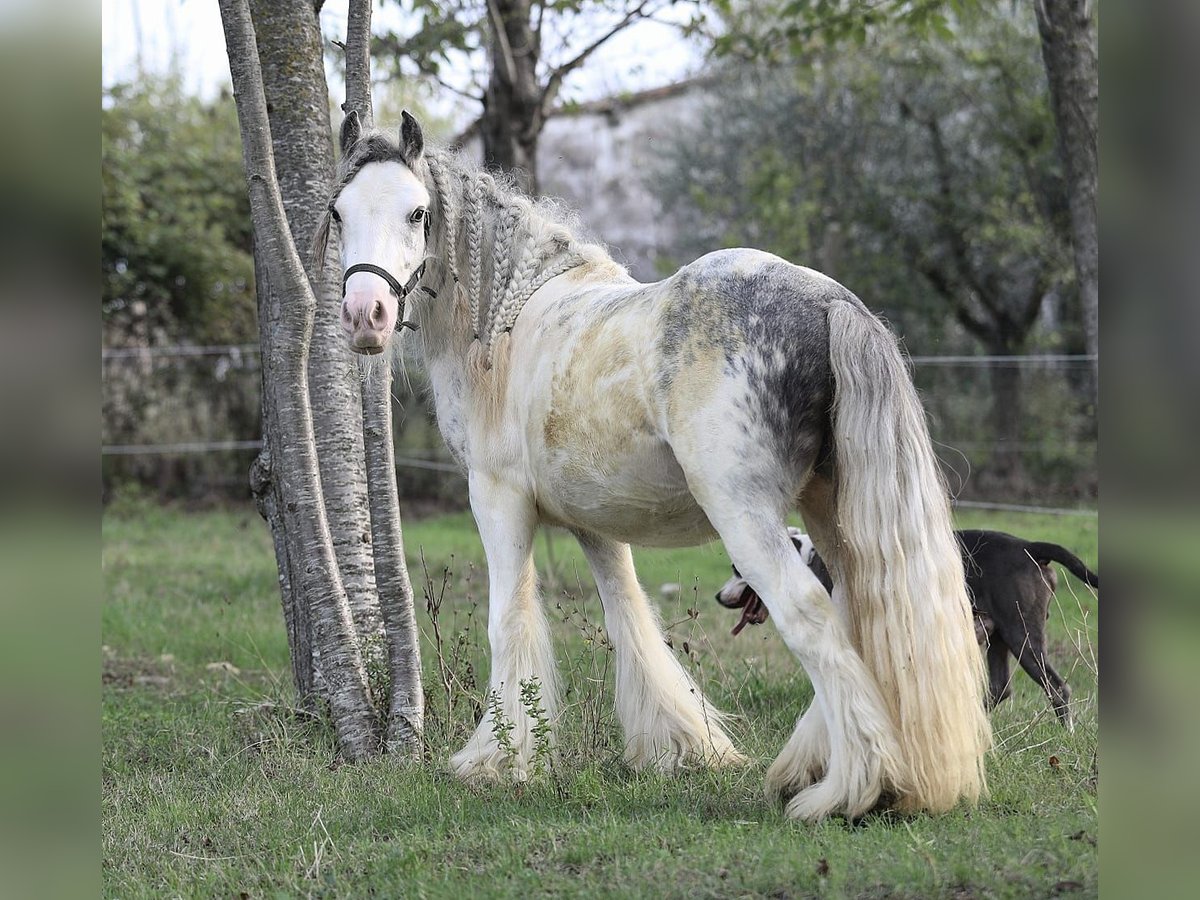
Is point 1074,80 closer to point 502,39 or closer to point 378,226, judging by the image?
point 502,39

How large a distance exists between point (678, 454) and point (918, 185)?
14.0 m

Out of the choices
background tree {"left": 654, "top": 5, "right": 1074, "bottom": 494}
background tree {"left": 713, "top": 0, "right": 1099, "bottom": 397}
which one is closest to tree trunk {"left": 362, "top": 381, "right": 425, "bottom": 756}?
background tree {"left": 713, "top": 0, "right": 1099, "bottom": 397}

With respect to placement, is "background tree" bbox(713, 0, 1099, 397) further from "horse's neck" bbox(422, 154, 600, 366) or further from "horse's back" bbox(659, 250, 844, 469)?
"horse's back" bbox(659, 250, 844, 469)

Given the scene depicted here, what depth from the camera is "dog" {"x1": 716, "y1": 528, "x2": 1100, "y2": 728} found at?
5254 millimetres

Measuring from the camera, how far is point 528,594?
166 inches

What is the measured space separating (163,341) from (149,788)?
11.5 m

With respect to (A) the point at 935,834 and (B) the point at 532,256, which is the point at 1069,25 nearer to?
(B) the point at 532,256

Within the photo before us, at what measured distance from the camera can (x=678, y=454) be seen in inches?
138

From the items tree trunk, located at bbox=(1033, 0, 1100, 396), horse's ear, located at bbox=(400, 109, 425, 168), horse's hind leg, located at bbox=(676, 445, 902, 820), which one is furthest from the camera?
tree trunk, located at bbox=(1033, 0, 1100, 396)

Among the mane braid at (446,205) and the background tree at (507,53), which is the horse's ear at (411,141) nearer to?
the mane braid at (446,205)

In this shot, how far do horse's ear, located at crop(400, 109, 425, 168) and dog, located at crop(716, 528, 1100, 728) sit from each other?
7.69 feet

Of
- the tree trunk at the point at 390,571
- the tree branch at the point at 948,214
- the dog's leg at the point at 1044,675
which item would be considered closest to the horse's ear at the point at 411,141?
the tree trunk at the point at 390,571

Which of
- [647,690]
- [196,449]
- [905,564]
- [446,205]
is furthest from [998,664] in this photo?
[196,449]
